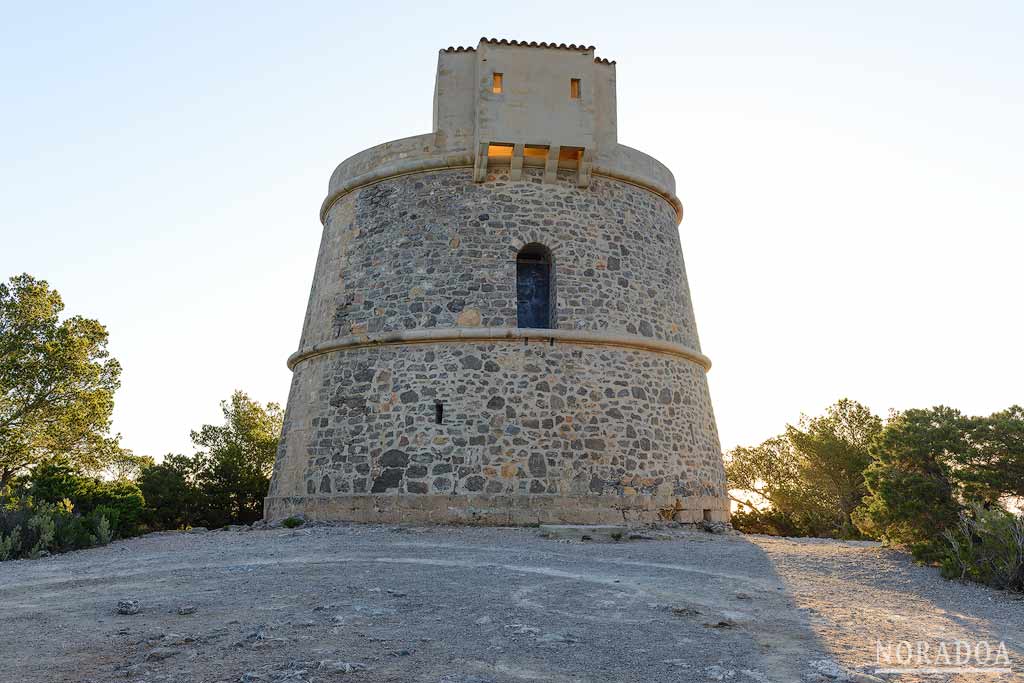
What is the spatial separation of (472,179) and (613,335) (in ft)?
10.8

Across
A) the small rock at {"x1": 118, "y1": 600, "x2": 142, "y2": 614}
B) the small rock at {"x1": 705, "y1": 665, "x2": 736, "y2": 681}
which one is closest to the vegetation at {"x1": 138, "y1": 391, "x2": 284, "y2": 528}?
the small rock at {"x1": 118, "y1": 600, "x2": 142, "y2": 614}

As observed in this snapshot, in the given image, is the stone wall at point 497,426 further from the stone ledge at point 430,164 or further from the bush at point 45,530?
the stone ledge at point 430,164

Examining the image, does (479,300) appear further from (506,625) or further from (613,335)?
(506,625)

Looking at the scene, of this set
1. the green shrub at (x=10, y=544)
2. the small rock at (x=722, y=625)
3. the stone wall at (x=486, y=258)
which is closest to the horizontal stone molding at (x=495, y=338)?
the stone wall at (x=486, y=258)

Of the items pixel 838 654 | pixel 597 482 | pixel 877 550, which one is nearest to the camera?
pixel 838 654

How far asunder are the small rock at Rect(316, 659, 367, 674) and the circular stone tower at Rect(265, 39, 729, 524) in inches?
245

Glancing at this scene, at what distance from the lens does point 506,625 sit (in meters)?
4.11

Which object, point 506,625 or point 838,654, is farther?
point 506,625

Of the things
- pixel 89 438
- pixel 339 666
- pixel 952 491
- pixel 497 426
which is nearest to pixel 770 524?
pixel 952 491

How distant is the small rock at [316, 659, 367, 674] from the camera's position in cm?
323

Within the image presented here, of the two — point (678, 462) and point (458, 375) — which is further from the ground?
point (458, 375)

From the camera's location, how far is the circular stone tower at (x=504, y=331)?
9.89 m

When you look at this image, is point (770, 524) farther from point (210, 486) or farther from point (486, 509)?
point (210, 486)

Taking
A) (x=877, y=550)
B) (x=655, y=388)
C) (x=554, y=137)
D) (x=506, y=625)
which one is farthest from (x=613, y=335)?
(x=506, y=625)
